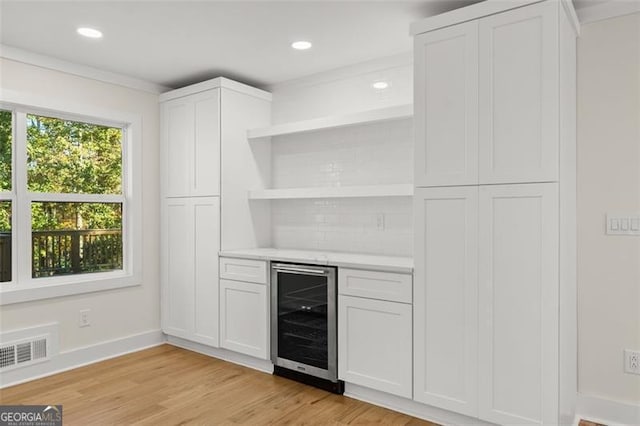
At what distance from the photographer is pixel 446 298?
2645mm

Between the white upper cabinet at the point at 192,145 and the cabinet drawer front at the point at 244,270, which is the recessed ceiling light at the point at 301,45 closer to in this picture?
the white upper cabinet at the point at 192,145

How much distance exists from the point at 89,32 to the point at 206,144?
49.3 inches

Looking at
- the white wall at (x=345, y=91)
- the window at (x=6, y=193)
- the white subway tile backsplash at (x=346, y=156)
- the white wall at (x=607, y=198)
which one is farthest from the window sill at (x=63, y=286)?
the white wall at (x=607, y=198)

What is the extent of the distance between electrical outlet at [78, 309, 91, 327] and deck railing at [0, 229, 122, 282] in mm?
354

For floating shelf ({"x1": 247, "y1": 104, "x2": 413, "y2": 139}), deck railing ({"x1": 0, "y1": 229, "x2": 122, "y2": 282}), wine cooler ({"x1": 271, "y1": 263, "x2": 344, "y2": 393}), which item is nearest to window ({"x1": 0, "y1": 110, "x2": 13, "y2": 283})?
deck railing ({"x1": 0, "y1": 229, "x2": 122, "y2": 282})

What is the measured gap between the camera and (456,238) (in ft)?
8.57

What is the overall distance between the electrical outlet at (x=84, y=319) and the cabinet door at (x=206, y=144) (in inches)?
53.7

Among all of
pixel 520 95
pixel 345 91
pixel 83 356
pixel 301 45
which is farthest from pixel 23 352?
pixel 520 95

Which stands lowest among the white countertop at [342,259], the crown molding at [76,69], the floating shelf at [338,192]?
→ the white countertop at [342,259]

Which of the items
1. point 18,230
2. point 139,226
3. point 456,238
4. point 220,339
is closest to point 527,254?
point 456,238

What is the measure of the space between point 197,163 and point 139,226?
843 mm

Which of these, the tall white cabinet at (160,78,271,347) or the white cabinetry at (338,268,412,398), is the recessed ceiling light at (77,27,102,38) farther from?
the white cabinetry at (338,268,412,398)

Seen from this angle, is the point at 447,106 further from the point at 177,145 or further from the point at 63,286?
the point at 63,286

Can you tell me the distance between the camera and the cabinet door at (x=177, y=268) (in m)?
4.12
